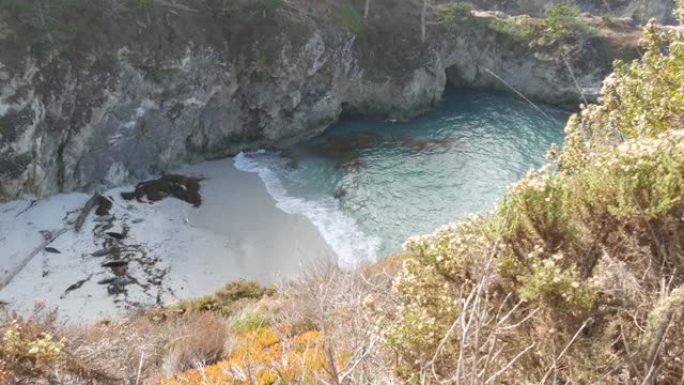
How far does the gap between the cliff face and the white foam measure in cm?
290

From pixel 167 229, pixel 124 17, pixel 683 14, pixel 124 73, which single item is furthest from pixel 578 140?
pixel 124 17

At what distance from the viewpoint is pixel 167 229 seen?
2405 cm

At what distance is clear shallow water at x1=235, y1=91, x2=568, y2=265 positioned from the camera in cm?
2548

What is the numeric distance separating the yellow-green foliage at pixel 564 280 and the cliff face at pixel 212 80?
2445cm

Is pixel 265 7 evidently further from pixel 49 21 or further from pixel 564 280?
pixel 564 280

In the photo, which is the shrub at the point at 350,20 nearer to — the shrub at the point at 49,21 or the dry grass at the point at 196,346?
the shrub at the point at 49,21

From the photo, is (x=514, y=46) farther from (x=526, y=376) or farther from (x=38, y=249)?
(x=526, y=376)

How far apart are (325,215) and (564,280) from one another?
22472 millimetres

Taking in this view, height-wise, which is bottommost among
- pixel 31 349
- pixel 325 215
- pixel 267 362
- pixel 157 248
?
pixel 157 248

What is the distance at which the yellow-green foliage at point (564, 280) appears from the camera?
3791 mm

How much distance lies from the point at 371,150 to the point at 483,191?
26.3ft

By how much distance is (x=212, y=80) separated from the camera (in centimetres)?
3161

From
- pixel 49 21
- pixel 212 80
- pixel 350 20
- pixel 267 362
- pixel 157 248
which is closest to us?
pixel 267 362

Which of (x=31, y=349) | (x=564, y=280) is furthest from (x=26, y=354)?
(x=564, y=280)
